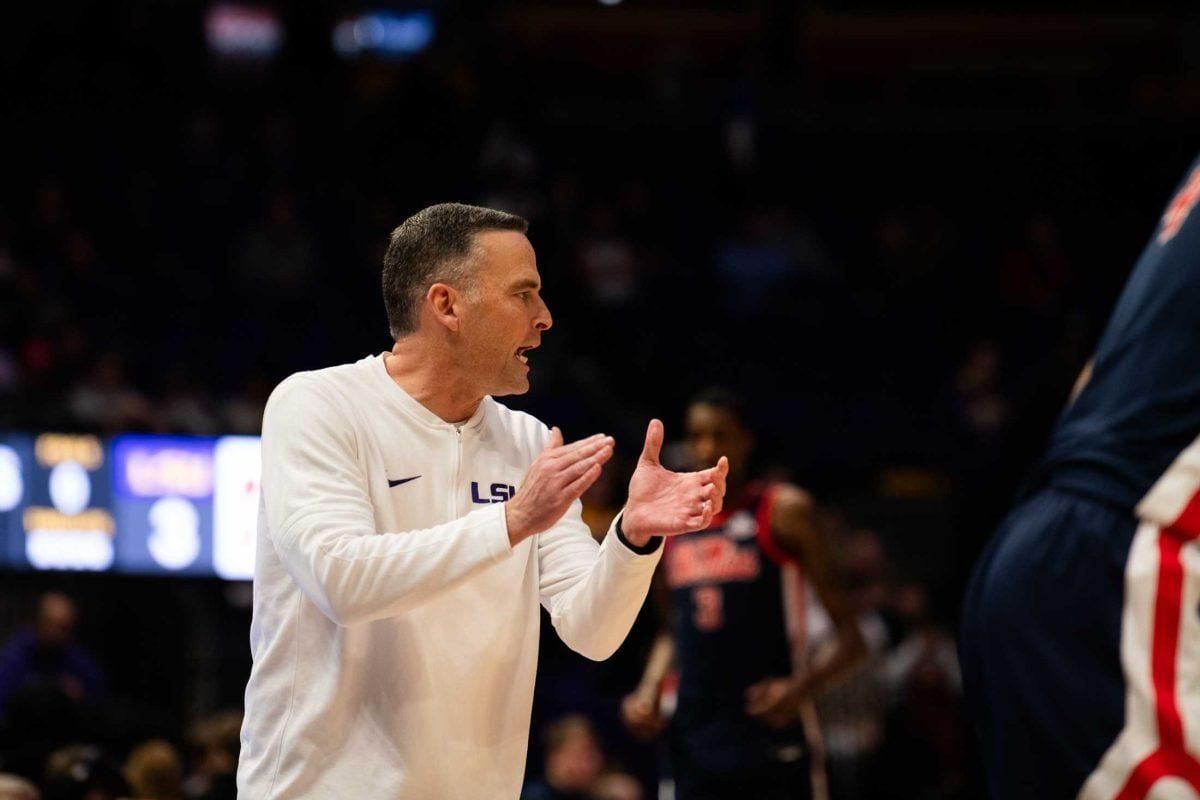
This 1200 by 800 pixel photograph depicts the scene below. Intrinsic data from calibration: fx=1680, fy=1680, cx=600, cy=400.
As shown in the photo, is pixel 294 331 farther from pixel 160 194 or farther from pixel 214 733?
pixel 214 733

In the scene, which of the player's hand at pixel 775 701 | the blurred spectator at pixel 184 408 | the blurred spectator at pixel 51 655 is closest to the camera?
the player's hand at pixel 775 701

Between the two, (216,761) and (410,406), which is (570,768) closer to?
(216,761)

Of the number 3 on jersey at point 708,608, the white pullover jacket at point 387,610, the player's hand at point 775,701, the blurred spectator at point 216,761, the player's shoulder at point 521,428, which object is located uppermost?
the player's shoulder at point 521,428

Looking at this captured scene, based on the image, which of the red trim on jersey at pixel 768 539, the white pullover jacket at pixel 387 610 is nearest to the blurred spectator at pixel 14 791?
the white pullover jacket at pixel 387 610

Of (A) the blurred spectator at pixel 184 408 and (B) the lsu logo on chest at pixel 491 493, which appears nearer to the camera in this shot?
(B) the lsu logo on chest at pixel 491 493

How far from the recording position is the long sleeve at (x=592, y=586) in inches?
144

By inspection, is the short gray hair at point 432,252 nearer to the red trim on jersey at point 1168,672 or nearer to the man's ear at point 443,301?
the man's ear at point 443,301

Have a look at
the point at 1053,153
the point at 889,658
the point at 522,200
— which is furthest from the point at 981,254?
the point at 889,658

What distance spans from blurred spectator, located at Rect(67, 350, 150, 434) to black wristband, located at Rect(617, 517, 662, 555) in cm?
745

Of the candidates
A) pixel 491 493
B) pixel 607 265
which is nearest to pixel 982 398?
pixel 607 265

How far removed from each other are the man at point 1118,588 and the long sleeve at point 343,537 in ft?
3.84

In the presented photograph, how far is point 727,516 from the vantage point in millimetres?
6957

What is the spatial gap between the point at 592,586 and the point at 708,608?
A: 3073 millimetres

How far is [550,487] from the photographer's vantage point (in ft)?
11.1
